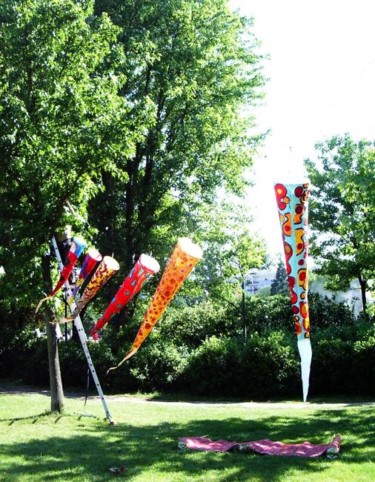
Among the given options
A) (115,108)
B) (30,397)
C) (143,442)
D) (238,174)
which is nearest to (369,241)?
(238,174)

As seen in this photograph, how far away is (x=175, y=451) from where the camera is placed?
696 cm

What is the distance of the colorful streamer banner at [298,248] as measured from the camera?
5.80m

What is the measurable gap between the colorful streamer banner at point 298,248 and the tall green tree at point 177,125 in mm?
12515

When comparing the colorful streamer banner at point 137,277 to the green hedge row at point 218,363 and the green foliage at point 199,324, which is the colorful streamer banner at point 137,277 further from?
the green foliage at point 199,324

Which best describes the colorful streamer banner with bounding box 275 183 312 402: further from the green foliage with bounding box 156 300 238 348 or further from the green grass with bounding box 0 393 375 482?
the green foliage with bounding box 156 300 238 348

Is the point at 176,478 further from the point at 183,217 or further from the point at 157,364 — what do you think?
the point at 183,217

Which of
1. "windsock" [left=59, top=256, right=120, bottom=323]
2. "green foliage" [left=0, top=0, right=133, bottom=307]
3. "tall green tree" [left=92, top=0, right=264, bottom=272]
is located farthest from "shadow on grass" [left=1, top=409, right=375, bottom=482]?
"tall green tree" [left=92, top=0, right=264, bottom=272]

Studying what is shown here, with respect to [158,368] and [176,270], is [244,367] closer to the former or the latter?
[158,368]

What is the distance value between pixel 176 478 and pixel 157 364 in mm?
10335

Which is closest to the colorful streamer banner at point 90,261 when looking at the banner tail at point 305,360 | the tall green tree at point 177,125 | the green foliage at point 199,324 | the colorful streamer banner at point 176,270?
the colorful streamer banner at point 176,270

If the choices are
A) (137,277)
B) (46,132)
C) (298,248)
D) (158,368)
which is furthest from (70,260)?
(158,368)

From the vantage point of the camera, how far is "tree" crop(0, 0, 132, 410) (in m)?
9.71

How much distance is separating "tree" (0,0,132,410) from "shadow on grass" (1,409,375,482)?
2.76 m

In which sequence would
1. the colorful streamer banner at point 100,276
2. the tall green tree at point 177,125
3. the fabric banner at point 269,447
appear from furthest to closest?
the tall green tree at point 177,125, the colorful streamer banner at point 100,276, the fabric banner at point 269,447
